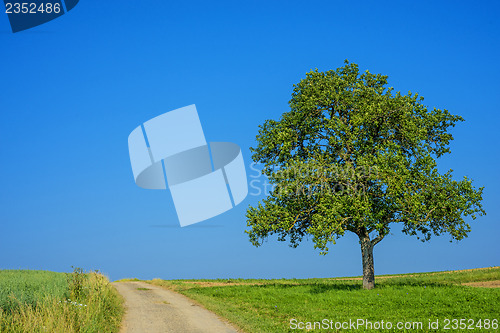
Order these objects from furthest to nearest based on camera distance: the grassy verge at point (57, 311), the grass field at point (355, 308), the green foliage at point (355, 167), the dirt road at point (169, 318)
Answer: the green foliage at point (355, 167) → the grass field at point (355, 308) → the dirt road at point (169, 318) → the grassy verge at point (57, 311)

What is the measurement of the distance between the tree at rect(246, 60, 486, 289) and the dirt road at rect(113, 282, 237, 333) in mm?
8105

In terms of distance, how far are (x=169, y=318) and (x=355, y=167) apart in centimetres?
1689

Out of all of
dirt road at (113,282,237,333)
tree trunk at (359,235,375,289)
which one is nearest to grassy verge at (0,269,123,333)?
dirt road at (113,282,237,333)

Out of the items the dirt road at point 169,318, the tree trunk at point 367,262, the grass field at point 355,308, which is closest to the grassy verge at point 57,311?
the dirt road at point 169,318

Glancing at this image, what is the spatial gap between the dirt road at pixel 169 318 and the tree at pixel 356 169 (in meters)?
8.10

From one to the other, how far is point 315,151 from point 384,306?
1238cm

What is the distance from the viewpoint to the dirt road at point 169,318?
17.5m

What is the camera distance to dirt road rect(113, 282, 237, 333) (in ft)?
57.6

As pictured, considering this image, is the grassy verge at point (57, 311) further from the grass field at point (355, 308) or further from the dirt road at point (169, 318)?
the grass field at point (355, 308)

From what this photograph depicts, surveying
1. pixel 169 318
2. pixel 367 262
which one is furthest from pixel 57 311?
pixel 367 262

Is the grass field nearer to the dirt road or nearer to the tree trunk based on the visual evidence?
the dirt road

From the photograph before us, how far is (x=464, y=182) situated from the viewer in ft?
93.7

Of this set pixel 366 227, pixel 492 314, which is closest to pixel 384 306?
pixel 492 314

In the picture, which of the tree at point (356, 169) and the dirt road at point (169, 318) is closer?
the dirt road at point (169, 318)
